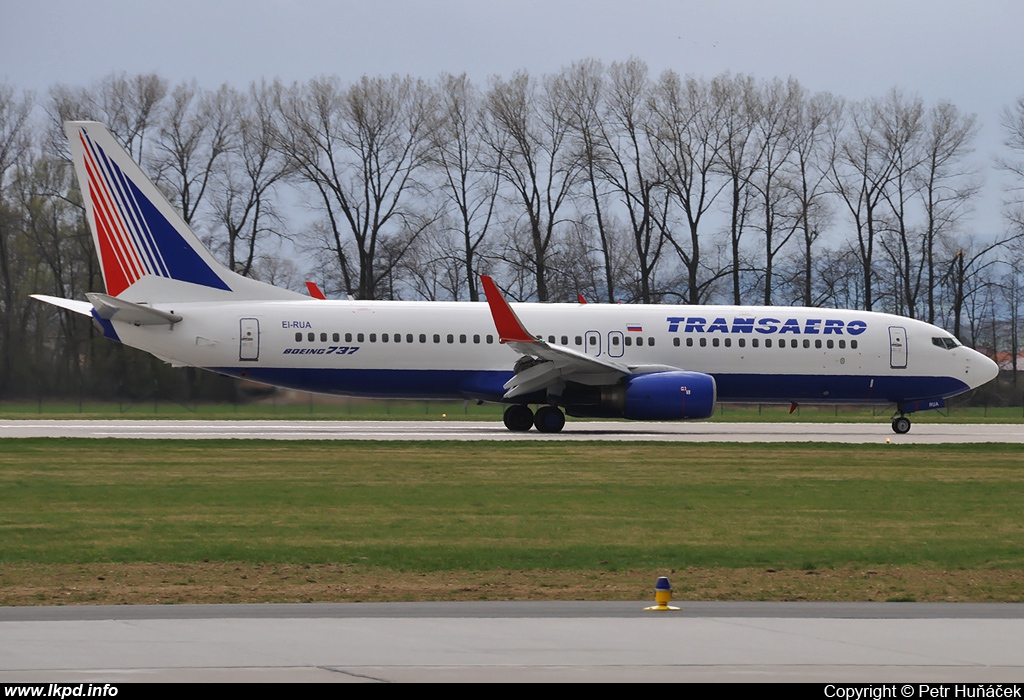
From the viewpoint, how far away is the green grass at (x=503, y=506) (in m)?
12.8

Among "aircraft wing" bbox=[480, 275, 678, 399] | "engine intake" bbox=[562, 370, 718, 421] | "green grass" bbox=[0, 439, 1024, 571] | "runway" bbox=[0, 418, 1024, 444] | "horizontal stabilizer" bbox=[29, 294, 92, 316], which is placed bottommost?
"green grass" bbox=[0, 439, 1024, 571]

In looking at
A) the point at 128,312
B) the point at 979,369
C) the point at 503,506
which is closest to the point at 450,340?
the point at 128,312

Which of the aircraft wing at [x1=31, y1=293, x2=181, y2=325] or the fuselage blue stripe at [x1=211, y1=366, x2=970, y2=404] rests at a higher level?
the aircraft wing at [x1=31, y1=293, x2=181, y2=325]

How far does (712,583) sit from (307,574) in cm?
361

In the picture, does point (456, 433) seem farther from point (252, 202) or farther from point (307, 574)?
point (252, 202)

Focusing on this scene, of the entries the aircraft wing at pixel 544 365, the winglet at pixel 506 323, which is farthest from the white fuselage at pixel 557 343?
the winglet at pixel 506 323

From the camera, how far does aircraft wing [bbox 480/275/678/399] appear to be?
3031cm

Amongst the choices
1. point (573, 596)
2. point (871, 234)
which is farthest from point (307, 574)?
point (871, 234)

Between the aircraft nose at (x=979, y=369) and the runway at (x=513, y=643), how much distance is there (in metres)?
27.9

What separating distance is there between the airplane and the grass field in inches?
276

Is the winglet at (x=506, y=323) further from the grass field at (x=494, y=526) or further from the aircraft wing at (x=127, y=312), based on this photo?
the aircraft wing at (x=127, y=312)

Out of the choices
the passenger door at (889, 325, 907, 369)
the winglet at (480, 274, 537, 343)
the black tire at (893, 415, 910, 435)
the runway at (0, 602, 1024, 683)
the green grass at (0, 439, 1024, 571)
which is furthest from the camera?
the passenger door at (889, 325, 907, 369)

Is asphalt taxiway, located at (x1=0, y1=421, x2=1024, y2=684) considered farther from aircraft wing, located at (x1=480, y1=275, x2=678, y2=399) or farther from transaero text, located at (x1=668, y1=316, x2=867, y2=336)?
transaero text, located at (x1=668, y1=316, x2=867, y2=336)

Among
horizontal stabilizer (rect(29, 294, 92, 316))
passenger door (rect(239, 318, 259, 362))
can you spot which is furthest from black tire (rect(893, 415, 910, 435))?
horizontal stabilizer (rect(29, 294, 92, 316))
